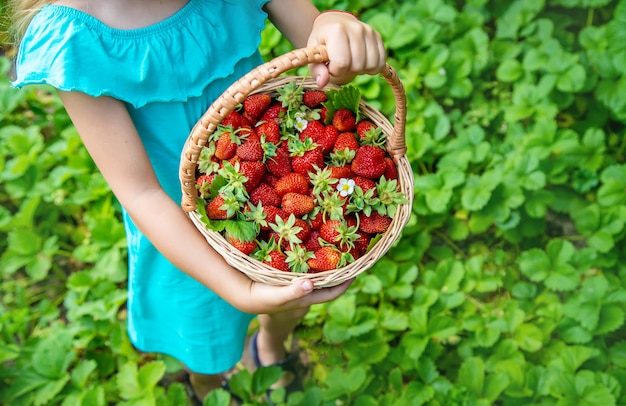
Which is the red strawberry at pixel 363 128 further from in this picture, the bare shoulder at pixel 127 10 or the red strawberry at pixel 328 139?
the bare shoulder at pixel 127 10

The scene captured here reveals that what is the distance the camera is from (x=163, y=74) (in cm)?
88

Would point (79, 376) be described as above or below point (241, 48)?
below

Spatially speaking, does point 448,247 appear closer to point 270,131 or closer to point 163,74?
point 270,131

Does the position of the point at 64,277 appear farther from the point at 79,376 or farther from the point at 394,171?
the point at 394,171

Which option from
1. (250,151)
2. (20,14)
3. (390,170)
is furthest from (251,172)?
(20,14)

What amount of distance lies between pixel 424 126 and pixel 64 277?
1.21 metres

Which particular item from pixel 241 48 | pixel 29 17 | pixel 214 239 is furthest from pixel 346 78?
pixel 29 17

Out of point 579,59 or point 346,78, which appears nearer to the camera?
point 346,78

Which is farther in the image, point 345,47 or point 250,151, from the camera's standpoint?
point 250,151

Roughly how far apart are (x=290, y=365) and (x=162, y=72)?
984 millimetres

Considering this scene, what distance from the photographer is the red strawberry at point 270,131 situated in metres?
0.98

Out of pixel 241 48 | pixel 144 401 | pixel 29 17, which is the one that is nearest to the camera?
pixel 29 17

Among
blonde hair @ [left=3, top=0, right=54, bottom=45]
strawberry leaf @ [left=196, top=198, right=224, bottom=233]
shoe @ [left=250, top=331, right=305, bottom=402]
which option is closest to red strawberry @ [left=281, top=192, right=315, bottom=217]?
strawberry leaf @ [left=196, top=198, right=224, bottom=233]

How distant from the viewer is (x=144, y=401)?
4.43ft
